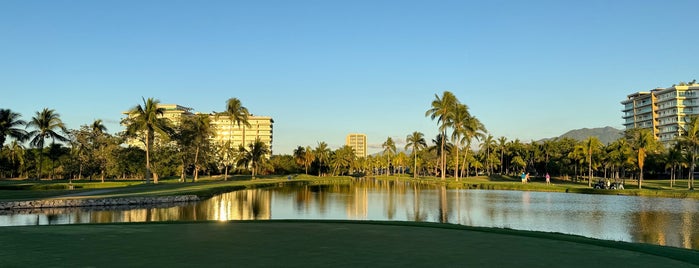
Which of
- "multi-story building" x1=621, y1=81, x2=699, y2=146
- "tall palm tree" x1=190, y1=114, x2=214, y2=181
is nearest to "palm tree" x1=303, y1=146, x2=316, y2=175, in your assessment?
"tall palm tree" x1=190, y1=114, x2=214, y2=181

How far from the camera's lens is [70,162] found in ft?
263

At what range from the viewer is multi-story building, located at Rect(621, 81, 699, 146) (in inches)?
6550

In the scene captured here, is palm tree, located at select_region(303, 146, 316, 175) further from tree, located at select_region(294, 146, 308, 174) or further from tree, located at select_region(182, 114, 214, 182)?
tree, located at select_region(182, 114, 214, 182)

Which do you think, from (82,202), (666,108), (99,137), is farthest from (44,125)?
(666,108)

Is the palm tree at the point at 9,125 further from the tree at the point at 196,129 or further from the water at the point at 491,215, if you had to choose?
the water at the point at 491,215

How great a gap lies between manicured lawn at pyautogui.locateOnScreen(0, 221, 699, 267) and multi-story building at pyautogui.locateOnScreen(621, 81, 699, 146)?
17938 centimetres

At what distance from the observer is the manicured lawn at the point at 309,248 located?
10094mm

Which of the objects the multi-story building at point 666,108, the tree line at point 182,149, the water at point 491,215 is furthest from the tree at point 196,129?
the multi-story building at point 666,108

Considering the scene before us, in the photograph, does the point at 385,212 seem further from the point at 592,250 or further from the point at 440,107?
the point at 440,107

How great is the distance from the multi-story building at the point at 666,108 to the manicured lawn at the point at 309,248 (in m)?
179

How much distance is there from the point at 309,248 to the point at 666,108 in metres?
202

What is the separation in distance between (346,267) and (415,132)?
117 meters

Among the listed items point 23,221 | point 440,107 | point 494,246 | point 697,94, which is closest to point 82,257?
point 494,246

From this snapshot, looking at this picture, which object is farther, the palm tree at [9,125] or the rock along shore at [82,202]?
the palm tree at [9,125]
